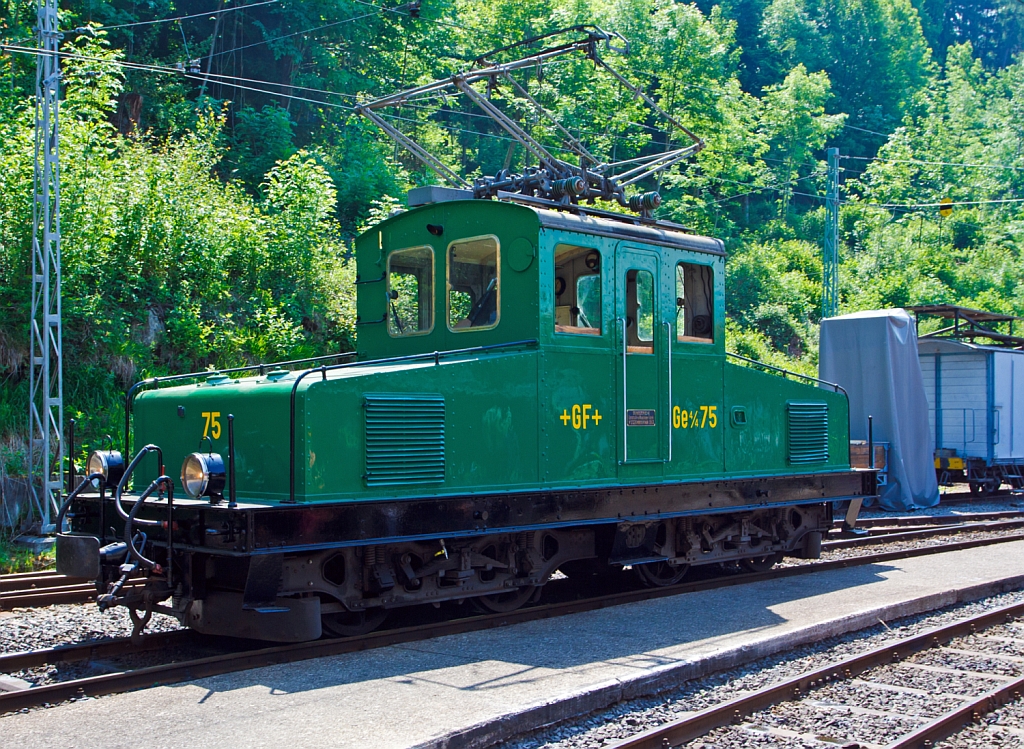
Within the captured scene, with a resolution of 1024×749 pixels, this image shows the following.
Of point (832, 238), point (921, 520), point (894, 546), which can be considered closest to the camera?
point (894, 546)

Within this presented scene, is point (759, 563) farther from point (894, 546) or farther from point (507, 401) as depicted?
point (507, 401)

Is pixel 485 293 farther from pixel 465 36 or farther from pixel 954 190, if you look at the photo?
pixel 954 190

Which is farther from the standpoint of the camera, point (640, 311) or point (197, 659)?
point (640, 311)

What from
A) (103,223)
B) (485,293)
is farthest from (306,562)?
(103,223)

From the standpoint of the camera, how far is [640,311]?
834cm

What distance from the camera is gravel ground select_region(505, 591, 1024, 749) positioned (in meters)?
5.07

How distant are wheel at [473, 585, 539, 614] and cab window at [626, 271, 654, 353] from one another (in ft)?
7.39

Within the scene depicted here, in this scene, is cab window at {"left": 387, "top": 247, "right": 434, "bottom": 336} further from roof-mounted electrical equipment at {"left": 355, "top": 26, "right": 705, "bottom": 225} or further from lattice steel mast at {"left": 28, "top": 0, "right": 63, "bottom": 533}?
lattice steel mast at {"left": 28, "top": 0, "right": 63, "bottom": 533}

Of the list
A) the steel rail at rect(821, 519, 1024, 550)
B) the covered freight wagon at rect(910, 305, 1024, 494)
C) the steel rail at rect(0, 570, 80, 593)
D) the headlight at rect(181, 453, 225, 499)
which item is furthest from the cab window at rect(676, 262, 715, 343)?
the covered freight wagon at rect(910, 305, 1024, 494)

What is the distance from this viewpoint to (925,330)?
32.4 metres

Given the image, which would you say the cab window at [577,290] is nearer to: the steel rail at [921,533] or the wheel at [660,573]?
the wheel at [660,573]

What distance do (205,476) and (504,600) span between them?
2.84 meters

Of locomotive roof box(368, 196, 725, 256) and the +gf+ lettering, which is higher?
locomotive roof box(368, 196, 725, 256)

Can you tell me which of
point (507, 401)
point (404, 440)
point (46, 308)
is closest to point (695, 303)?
point (507, 401)
